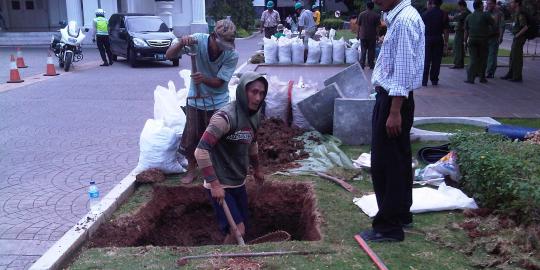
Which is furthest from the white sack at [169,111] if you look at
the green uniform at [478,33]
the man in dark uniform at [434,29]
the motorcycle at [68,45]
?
the motorcycle at [68,45]

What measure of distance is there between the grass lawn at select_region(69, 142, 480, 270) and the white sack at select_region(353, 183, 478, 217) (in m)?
0.06

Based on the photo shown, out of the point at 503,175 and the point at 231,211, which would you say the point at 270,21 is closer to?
the point at 231,211

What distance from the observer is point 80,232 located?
4074mm

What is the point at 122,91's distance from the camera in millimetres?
11875

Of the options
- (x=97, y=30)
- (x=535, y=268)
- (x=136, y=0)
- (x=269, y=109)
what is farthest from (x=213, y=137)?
(x=136, y=0)

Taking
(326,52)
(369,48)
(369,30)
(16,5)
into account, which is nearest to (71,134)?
(369,30)

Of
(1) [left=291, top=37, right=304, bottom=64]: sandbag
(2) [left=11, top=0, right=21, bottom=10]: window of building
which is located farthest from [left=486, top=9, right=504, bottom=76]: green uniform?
(2) [left=11, top=0, right=21, bottom=10]: window of building

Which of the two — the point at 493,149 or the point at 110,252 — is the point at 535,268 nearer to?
the point at 493,149

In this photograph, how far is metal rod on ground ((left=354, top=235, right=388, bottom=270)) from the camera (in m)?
3.48

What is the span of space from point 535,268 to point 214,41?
10.5 feet

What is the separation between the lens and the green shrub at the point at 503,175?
147 inches

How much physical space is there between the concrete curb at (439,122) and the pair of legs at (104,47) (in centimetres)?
1214

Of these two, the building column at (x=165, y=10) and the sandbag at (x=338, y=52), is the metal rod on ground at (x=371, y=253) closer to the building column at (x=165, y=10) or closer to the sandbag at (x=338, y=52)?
the sandbag at (x=338, y=52)

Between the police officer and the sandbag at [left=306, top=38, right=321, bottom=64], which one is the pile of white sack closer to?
the sandbag at [left=306, top=38, right=321, bottom=64]
